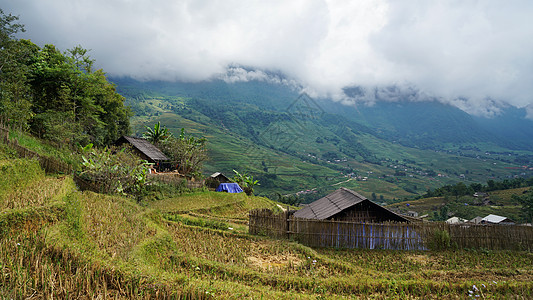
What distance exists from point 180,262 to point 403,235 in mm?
8748

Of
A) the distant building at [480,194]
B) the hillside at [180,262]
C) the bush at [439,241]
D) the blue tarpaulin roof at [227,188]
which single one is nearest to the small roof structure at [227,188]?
the blue tarpaulin roof at [227,188]

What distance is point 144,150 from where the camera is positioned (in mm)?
27875

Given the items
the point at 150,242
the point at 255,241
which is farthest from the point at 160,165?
the point at 150,242

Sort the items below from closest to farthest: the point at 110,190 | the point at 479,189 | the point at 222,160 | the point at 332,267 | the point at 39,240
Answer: the point at 39,240, the point at 332,267, the point at 110,190, the point at 479,189, the point at 222,160

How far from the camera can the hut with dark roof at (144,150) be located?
2740 centimetres

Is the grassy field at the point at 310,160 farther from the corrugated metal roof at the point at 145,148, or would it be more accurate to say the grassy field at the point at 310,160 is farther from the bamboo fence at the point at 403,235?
the bamboo fence at the point at 403,235

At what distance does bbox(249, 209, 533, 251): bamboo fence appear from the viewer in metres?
11.3

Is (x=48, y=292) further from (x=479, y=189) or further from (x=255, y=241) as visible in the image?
(x=479, y=189)

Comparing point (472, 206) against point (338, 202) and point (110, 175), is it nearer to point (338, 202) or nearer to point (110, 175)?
point (338, 202)

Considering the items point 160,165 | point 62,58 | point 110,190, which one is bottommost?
point 110,190

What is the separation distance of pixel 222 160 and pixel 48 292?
84564 millimetres

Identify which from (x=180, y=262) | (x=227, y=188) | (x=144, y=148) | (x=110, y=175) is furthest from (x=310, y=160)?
(x=180, y=262)

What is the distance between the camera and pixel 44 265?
4453 millimetres

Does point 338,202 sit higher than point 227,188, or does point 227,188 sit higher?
point 227,188
